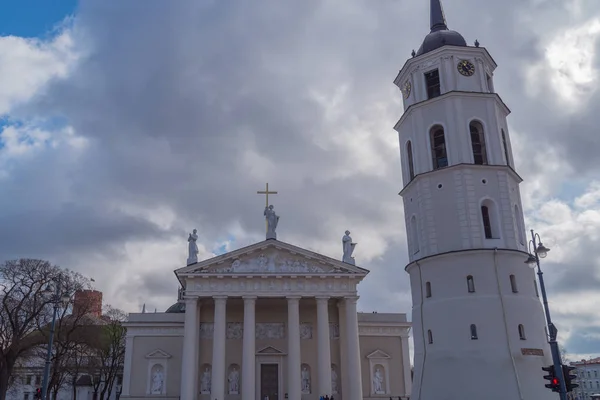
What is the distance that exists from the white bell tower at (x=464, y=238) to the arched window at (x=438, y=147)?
0.18 feet

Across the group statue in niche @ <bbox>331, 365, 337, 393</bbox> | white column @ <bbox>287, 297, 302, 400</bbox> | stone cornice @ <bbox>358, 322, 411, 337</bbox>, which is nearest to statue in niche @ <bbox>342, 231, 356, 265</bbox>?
white column @ <bbox>287, 297, 302, 400</bbox>

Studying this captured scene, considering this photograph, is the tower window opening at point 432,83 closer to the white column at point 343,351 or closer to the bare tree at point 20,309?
the white column at point 343,351

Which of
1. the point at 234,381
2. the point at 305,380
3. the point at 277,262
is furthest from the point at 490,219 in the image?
the point at 234,381

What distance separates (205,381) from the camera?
3634 centimetres

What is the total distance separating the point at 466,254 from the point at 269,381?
19.1 meters

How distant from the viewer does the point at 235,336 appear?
3784 centimetres

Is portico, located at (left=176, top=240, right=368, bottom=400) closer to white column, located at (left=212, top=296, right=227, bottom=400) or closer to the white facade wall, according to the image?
white column, located at (left=212, top=296, right=227, bottom=400)

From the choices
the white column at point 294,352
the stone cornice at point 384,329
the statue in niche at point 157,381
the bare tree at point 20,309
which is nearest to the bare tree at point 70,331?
the bare tree at point 20,309

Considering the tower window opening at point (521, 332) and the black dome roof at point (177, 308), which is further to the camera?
the black dome roof at point (177, 308)

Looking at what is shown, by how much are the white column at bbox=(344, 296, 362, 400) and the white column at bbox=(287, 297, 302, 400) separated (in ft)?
10.7

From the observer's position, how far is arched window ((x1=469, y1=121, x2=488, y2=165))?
26.8 metres

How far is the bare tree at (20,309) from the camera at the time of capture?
35.6 metres

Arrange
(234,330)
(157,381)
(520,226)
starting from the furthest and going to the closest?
(157,381)
(234,330)
(520,226)

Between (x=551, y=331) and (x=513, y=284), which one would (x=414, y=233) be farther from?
(x=551, y=331)
